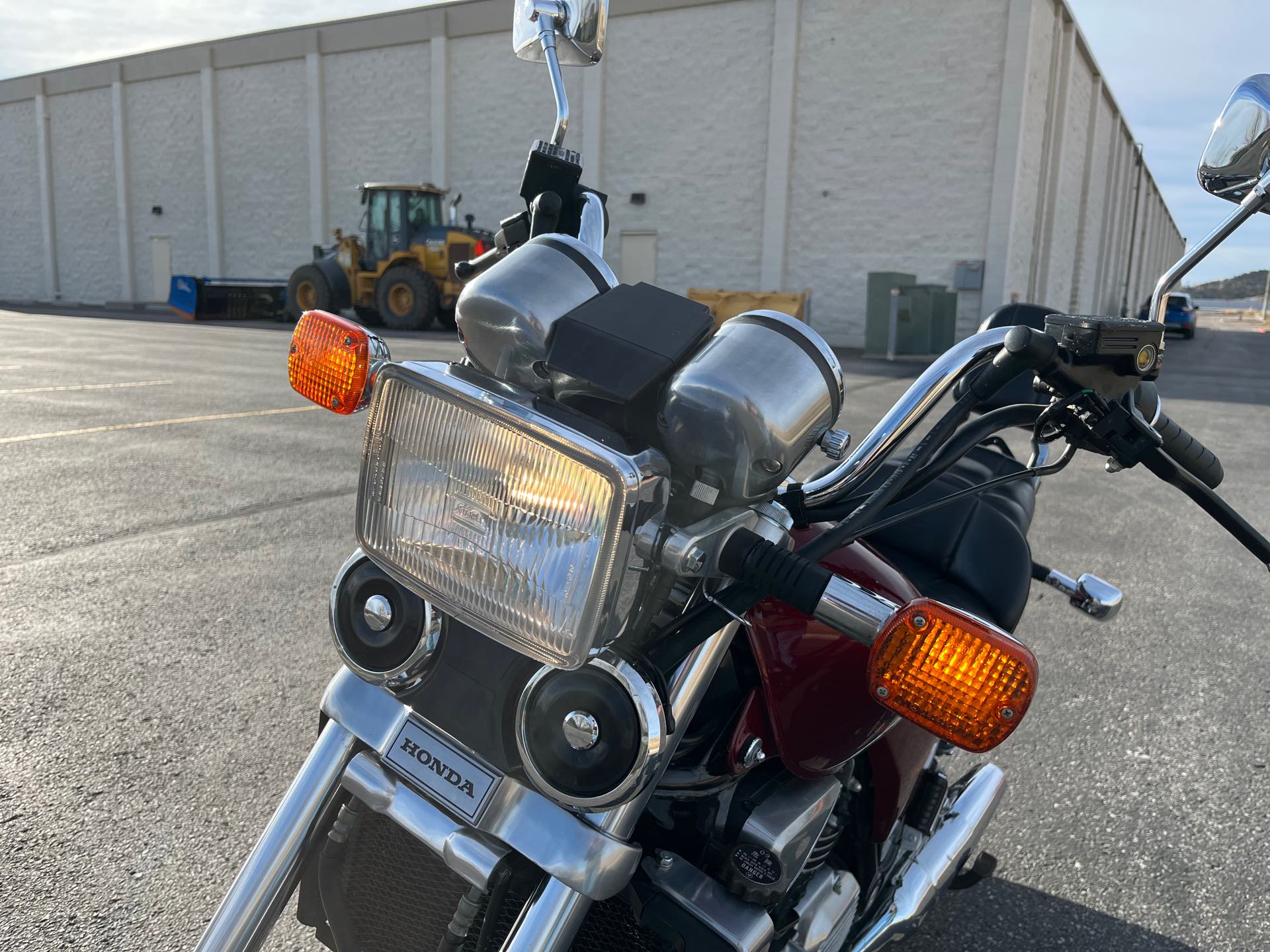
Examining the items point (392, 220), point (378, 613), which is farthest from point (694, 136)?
point (378, 613)

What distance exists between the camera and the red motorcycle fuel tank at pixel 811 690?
1.28m

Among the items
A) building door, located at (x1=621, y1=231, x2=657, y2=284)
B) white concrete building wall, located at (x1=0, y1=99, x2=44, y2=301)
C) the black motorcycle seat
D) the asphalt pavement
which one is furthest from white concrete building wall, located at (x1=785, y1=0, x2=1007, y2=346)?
white concrete building wall, located at (x1=0, y1=99, x2=44, y2=301)

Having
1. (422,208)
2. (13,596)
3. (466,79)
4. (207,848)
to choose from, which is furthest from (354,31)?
(207,848)

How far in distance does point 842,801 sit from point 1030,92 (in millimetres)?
21747

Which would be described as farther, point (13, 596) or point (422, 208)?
point (422, 208)

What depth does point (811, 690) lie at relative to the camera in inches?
51.2

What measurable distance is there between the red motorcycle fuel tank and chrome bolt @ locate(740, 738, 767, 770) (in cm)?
3

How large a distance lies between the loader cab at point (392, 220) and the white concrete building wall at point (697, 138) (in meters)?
2.36

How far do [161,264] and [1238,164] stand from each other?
35.5m

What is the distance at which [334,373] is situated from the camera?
4.43 ft

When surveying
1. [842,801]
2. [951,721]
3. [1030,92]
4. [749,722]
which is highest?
[1030,92]

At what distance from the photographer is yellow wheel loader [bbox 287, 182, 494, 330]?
2131 cm

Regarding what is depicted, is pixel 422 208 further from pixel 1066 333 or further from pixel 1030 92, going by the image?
pixel 1066 333

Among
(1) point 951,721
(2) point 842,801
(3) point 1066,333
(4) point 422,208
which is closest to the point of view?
(1) point 951,721
